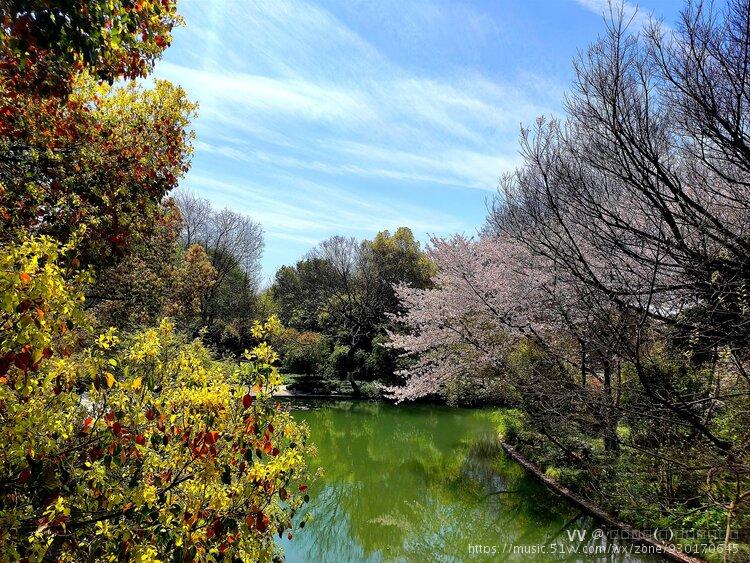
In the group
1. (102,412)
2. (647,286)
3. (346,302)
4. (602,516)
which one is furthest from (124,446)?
(346,302)

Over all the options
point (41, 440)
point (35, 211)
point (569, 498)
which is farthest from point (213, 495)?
point (569, 498)

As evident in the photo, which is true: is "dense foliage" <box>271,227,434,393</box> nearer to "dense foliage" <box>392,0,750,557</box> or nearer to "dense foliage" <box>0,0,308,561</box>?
"dense foliage" <box>392,0,750,557</box>

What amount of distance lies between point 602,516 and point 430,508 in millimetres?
2797

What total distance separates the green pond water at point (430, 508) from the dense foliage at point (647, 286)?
0.95 metres

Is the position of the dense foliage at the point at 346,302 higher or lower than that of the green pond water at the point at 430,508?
higher

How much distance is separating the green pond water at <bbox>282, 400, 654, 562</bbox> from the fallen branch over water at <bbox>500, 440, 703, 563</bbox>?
0.17 metres

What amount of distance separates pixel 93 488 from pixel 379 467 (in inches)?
387

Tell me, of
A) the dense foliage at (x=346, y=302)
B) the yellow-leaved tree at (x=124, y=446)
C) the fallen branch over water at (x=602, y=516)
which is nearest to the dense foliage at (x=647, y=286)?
the fallen branch over water at (x=602, y=516)

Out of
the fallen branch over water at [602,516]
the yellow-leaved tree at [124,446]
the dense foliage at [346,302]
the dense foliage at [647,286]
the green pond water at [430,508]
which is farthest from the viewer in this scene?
the dense foliage at [346,302]

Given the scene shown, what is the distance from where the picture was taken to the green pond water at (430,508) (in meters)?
6.58

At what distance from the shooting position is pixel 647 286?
5.45 m

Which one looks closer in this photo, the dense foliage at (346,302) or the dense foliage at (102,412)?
the dense foliage at (102,412)

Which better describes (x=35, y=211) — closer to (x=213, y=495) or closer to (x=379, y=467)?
(x=213, y=495)

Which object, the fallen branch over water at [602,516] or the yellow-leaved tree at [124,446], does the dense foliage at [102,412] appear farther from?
the fallen branch over water at [602,516]
